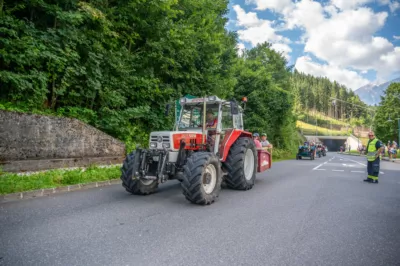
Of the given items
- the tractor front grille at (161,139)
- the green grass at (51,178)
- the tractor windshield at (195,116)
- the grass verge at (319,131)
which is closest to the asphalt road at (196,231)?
the green grass at (51,178)

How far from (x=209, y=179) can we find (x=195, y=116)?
2.15 metres

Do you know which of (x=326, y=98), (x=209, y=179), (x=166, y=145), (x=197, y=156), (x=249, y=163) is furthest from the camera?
(x=326, y=98)

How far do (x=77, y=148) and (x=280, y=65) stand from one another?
110 ft

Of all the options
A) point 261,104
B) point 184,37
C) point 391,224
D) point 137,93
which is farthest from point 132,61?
point 261,104

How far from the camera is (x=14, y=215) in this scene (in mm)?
4586

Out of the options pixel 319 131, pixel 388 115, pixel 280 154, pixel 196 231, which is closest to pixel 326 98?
pixel 319 131

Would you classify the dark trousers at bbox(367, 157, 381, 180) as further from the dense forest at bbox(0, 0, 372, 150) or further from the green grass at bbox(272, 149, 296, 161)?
the green grass at bbox(272, 149, 296, 161)

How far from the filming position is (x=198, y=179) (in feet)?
17.0

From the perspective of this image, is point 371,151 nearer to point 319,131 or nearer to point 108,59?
point 108,59

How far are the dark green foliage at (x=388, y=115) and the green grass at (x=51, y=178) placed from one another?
53539 mm

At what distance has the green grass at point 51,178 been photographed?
239 inches

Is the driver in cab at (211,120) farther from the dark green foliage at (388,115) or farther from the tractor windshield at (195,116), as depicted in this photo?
the dark green foliage at (388,115)

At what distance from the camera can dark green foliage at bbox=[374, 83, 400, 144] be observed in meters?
47.8

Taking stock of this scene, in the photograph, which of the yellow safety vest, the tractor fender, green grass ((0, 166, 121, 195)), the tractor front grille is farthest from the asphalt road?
the yellow safety vest
